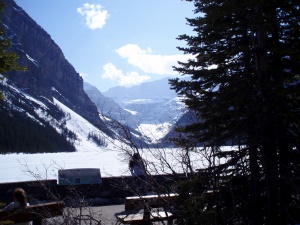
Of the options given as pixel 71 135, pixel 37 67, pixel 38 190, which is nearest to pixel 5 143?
pixel 71 135

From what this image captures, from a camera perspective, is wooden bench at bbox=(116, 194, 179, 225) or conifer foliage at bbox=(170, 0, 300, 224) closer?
wooden bench at bbox=(116, 194, 179, 225)

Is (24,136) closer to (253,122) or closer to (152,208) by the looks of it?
(152,208)

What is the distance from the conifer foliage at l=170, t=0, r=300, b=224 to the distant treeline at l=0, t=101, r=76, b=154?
80.6m

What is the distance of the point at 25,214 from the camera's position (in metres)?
5.22

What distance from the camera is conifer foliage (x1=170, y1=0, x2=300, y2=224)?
14.7 feet

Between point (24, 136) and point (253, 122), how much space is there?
307ft

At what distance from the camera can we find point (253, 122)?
185 inches

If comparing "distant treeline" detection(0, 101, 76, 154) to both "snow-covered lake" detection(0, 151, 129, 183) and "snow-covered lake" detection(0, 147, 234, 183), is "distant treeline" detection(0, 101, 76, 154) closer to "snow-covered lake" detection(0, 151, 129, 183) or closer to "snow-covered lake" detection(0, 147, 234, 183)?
"snow-covered lake" detection(0, 151, 129, 183)

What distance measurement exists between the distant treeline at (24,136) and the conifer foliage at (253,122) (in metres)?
80.6

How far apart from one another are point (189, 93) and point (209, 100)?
976 millimetres

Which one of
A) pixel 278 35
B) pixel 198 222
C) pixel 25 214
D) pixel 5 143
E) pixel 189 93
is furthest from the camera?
pixel 5 143

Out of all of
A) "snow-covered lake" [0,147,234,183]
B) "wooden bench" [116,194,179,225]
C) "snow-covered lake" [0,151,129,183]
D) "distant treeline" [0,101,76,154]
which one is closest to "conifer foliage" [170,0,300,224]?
"wooden bench" [116,194,179,225]

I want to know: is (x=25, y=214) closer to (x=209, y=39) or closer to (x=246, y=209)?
(x=246, y=209)

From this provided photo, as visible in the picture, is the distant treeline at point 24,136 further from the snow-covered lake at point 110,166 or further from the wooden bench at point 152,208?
the wooden bench at point 152,208
